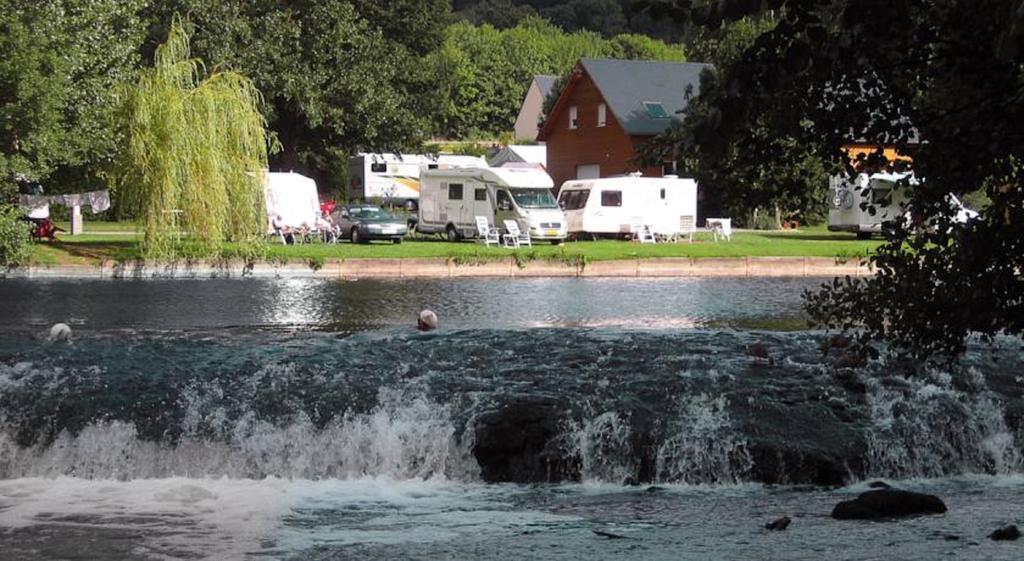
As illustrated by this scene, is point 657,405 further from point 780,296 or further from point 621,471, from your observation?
point 780,296

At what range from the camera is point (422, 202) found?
48.8m

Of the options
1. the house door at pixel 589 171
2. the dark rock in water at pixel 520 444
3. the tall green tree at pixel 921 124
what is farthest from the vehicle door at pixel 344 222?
the tall green tree at pixel 921 124

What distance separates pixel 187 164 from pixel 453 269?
7319mm

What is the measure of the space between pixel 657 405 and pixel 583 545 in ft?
13.9

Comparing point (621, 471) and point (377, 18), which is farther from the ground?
point (377, 18)

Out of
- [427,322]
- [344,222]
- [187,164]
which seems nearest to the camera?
[427,322]

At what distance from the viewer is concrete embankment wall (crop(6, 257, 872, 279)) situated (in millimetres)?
32250

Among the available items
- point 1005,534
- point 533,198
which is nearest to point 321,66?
point 533,198

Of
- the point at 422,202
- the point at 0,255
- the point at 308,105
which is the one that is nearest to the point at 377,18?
the point at 308,105

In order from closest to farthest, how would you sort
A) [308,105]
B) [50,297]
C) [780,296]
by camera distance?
[50,297]
[780,296]
[308,105]

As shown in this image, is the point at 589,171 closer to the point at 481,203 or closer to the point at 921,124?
the point at 481,203

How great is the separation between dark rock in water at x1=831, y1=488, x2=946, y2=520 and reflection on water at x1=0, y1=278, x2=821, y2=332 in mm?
10948

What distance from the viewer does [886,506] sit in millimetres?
9742

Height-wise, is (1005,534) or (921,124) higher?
(921,124)
